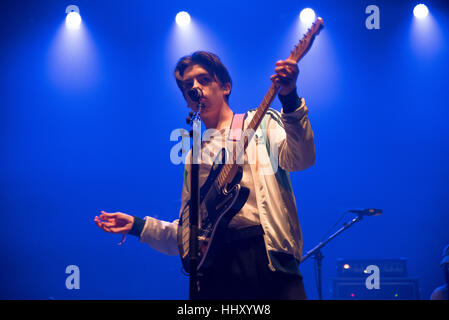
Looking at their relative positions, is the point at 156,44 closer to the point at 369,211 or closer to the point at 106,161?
the point at 106,161

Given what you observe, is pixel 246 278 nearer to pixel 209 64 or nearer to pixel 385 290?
pixel 209 64

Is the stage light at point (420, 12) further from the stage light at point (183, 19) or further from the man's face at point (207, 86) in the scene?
the man's face at point (207, 86)

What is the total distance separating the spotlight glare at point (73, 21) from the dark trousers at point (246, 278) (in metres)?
5.84

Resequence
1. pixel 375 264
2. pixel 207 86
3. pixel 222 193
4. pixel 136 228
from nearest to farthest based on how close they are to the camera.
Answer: pixel 222 193 < pixel 136 228 < pixel 207 86 < pixel 375 264

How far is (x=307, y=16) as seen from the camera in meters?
6.13

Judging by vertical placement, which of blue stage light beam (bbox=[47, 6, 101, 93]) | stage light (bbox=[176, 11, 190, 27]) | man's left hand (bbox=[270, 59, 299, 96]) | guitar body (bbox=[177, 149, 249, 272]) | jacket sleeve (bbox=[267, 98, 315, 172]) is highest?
stage light (bbox=[176, 11, 190, 27])

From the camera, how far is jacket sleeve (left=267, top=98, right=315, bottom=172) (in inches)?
64.4

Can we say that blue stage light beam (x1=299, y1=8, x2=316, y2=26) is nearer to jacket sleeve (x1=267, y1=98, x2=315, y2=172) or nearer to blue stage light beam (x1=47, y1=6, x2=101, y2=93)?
blue stage light beam (x1=47, y1=6, x2=101, y2=93)

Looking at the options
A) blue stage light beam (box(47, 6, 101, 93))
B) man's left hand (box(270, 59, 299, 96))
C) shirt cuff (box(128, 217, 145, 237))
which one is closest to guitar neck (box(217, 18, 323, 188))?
man's left hand (box(270, 59, 299, 96))

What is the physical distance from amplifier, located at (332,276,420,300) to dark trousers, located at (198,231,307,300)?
3.34m

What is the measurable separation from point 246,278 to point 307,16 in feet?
17.8

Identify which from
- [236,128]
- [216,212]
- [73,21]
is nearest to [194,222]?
[216,212]

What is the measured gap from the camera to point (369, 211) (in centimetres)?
412

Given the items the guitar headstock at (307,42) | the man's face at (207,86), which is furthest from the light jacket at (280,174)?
the man's face at (207,86)
